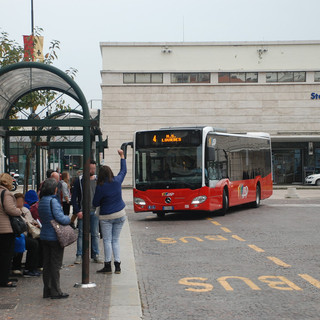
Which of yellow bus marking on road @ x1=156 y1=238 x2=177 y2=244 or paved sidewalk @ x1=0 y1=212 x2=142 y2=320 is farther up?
paved sidewalk @ x1=0 y1=212 x2=142 y2=320

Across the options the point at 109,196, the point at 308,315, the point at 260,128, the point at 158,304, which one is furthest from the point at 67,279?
the point at 260,128

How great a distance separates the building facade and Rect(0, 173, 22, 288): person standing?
41.3 m

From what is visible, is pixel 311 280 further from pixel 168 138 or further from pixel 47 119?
pixel 168 138

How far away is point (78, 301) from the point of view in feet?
23.6

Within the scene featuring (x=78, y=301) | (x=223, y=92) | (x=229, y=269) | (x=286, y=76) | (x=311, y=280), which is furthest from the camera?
(x=286, y=76)

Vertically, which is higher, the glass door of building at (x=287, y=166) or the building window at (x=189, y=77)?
the building window at (x=189, y=77)

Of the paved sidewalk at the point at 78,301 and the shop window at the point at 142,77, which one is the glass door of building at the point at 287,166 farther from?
the paved sidewalk at the point at 78,301

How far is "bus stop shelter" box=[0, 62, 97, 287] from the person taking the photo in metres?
8.27

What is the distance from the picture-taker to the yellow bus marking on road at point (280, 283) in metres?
8.20

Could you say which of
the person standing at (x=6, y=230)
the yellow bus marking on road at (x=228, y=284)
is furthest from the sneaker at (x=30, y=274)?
the yellow bus marking on road at (x=228, y=284)

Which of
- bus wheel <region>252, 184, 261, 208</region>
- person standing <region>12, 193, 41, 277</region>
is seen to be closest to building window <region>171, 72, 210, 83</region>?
bus wheel <region>252, 184, 261, 208</region>

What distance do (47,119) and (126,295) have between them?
2486 millimetres

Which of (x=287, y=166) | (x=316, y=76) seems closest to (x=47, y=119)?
(x=287, y=166)

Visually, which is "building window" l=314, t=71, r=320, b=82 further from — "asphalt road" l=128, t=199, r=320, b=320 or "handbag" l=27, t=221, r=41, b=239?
"handbag" l=27, t=221, r=41, b=239
